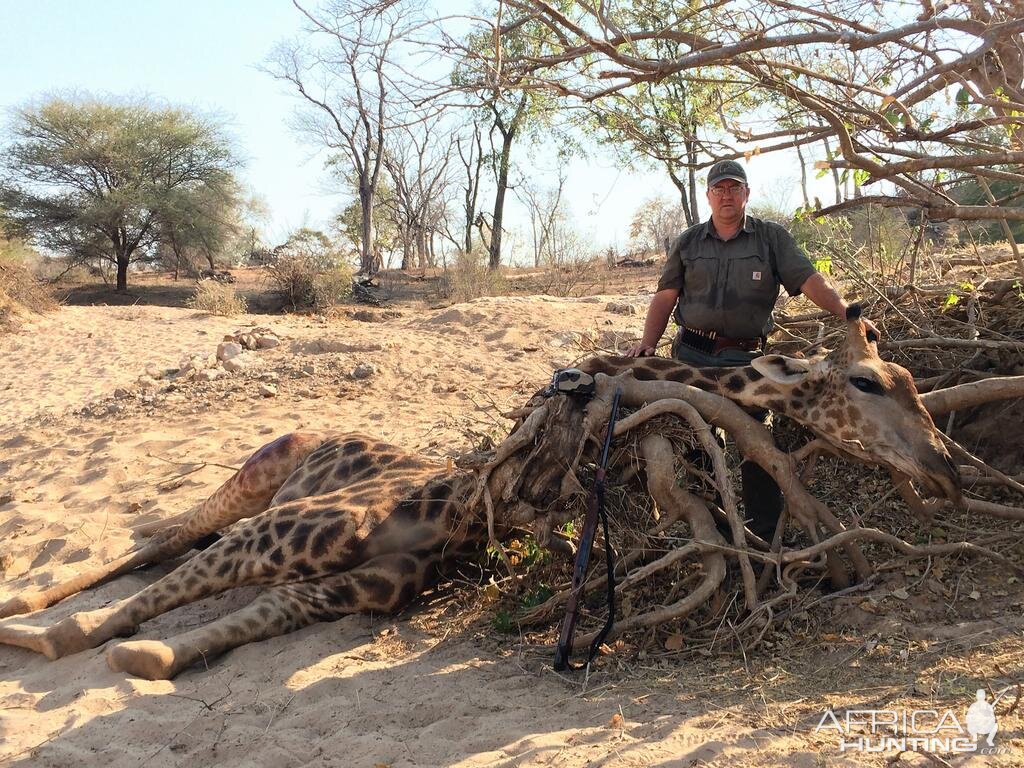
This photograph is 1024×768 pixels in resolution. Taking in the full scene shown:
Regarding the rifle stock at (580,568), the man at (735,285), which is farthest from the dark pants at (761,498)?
the rifle stock at (580,568)

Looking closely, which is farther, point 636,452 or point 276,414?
→ point 276,414

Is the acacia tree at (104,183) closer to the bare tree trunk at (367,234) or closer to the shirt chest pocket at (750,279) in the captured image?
the bare tree trunk at (367,234)

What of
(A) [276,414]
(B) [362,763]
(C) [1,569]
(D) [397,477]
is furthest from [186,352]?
(B) [362,763]

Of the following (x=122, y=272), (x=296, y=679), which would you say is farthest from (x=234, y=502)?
(x=122, y=272)

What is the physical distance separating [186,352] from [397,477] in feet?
25.1

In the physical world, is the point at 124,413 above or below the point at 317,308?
below

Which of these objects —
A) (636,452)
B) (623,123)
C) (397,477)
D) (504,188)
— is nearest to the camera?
(636,452)

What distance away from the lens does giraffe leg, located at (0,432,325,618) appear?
229 inches

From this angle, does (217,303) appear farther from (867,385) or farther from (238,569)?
(867,385)

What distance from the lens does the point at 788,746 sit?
9.21 feet

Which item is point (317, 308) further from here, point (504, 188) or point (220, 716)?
point (220, 716)

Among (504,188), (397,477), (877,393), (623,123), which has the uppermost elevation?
(504,188)

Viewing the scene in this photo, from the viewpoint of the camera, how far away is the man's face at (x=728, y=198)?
461 cm

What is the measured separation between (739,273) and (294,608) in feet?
10.0
